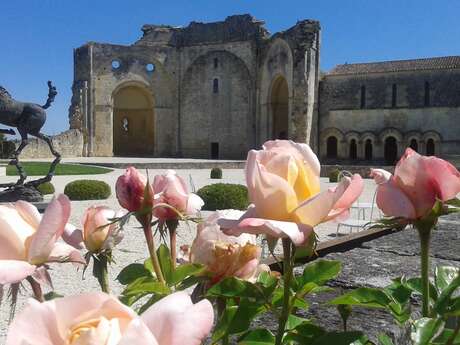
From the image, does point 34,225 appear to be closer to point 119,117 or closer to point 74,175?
point 74,175

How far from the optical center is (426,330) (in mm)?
774

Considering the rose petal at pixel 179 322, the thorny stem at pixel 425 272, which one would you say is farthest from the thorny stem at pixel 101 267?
the thorny stem at pixel 425 272

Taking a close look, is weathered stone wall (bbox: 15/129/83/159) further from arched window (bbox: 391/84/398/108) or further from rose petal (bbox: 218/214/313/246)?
rose petal (bbox: 218/214/313/246)

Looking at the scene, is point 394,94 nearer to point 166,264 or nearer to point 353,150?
point 353,150

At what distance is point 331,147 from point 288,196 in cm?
A: 3323

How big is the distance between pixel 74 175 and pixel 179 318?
64.3ft

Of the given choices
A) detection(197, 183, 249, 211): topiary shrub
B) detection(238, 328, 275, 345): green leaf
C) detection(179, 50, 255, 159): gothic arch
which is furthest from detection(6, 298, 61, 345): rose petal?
detection(179, 50, 255, 159): gothic arch

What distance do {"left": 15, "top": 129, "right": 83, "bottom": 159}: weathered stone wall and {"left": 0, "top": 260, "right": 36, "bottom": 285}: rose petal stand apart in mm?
30649

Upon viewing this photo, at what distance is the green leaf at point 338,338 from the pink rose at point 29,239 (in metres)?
0.38

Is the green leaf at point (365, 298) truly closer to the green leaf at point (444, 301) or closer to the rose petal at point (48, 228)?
the green leaf at point (444, 301)

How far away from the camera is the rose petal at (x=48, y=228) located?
725 mm

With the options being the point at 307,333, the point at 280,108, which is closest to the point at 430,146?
the point at 280,108

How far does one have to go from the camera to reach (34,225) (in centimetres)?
82

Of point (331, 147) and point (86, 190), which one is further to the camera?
point (331, 147)
